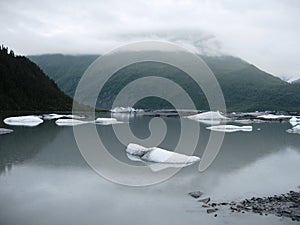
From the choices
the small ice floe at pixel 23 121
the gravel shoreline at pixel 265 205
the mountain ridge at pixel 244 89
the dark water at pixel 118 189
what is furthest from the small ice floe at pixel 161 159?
the mountain ridge at pixel 244 89

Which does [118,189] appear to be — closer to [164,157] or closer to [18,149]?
[164,157]

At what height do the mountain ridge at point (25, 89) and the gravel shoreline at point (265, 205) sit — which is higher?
the mountain ridge at point (25, 89)

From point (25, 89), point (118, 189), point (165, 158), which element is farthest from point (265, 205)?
point (25, 89)

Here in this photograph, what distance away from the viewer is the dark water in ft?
29.0

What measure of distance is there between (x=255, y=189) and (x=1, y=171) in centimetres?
936

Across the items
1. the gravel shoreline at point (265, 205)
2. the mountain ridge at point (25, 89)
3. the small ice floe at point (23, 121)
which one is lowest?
the small ice floe at point (23, 121)

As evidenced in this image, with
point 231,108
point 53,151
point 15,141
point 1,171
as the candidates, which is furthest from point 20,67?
point 231,108

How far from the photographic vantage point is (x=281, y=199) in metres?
10.4

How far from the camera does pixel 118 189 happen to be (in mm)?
11547

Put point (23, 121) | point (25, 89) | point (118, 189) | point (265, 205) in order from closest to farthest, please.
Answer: point (265, 205), point (118, 189), point (23, 121), point (25, 89)

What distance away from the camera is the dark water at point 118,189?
29.0 feet

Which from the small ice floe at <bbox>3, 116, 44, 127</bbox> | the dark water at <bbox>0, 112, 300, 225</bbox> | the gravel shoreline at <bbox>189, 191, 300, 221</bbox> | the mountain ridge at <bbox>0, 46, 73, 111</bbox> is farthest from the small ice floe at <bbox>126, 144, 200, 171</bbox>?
the mountain ridge at <bbox>0, 46, 73, 111</bbox>

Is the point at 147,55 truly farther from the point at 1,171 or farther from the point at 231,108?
the point at 1,171

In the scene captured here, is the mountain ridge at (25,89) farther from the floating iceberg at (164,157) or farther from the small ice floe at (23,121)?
the floating iceberg at (164,157)
